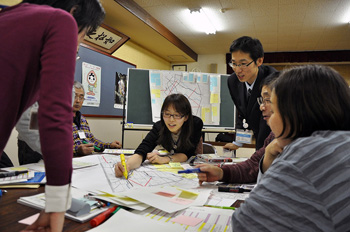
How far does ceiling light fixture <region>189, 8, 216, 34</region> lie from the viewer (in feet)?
13.6

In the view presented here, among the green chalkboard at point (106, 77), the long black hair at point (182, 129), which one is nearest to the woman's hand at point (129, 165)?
the long black hair at point (182, 129)

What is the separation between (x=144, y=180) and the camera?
1.15 m

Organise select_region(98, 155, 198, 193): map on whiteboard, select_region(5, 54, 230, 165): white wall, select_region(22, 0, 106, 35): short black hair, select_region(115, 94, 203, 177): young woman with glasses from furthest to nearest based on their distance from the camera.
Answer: select_region(5, 54, 230, 165): white wall < select_region(115, 94, 203, 177): young woman with glasses < select_region(98, 155, 198, 193): map on whiteboard < select_region(22, 0, 106, 35): short black hair

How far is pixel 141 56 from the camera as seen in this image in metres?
5.45

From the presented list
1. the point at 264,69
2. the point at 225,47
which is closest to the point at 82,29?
the point at 264,69

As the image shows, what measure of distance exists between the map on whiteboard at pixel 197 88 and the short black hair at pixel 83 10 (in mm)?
2492

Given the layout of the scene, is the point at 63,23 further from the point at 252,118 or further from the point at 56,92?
the point at 252,118

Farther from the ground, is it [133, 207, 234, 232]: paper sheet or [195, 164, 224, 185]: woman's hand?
[195, 164, 224, 185]: woman's hand

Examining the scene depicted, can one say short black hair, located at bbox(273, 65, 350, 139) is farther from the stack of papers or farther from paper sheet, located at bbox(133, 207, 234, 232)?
the stack of papers

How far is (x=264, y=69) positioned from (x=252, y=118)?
42cm

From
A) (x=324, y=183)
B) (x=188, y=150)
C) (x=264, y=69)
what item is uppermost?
(x=264, y=69)

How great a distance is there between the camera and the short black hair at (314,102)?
1.85ft

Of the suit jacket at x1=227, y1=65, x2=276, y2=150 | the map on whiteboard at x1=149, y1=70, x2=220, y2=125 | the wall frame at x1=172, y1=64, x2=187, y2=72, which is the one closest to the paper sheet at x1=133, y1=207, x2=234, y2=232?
the suit jacket at x1=227, y1=65, x2=276, y2=150

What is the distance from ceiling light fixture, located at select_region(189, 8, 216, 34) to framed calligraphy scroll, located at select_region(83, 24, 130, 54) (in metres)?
1.20
